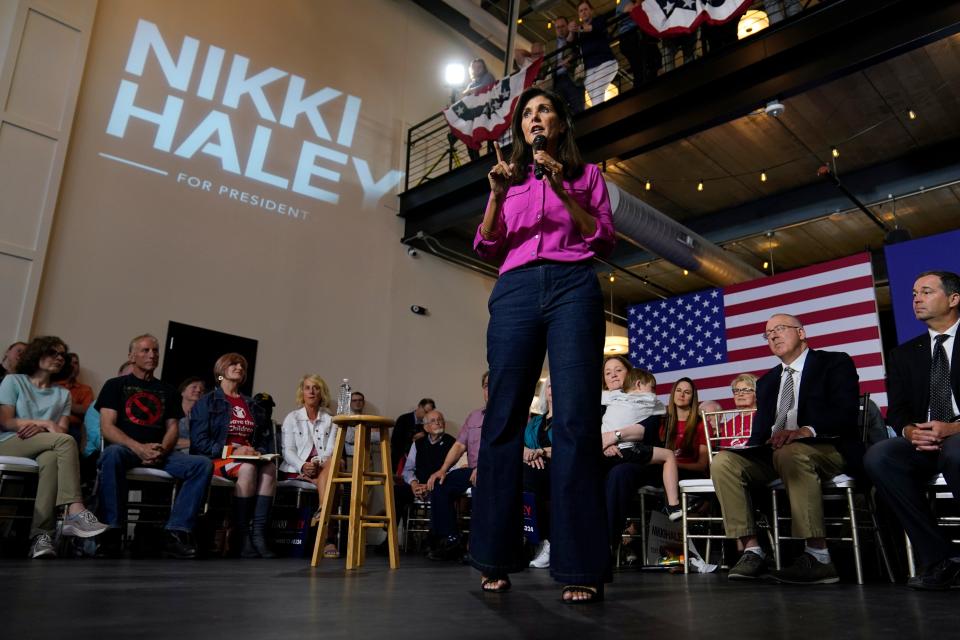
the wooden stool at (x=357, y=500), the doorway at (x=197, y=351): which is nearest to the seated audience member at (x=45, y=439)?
the wooden stool at (x=357, y=500)

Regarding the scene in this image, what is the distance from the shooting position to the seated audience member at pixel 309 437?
4.43m

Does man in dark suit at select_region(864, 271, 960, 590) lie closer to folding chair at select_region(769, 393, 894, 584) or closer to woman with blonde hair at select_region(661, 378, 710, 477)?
folding chair at select_region(769, 393, 894, 584)

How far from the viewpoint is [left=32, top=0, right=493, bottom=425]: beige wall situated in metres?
5.70

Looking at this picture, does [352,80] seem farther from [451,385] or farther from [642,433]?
[642,433]

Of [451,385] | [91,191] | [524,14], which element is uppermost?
[524,14]

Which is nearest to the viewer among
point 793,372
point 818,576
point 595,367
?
point 595,367

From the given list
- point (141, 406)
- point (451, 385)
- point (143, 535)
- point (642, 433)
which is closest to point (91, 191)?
point (141, 406)

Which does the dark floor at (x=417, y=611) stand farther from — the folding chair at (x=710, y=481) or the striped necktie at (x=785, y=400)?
the folding chair at (x=710, y=481)

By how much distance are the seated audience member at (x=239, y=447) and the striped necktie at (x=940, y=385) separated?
3.37 metres

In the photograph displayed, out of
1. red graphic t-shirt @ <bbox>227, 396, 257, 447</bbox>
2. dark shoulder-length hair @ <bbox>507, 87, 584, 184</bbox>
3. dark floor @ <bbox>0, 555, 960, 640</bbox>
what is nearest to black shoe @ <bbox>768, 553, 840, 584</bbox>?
dark floor @ <bbox>0, 555, 960, 640</bbox>

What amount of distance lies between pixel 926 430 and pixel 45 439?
381 centimetres

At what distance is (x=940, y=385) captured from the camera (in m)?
2.55

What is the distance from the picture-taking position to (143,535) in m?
3.83

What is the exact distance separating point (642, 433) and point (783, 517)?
876mm
